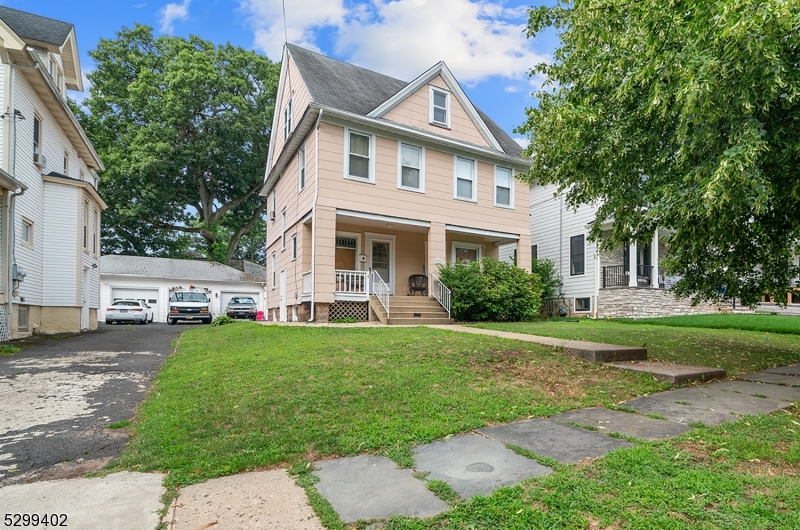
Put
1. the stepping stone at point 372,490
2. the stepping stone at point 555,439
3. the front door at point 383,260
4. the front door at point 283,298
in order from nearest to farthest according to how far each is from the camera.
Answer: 1. the stepping stone at point 372,490
2. the stepping stone at point 555,439
3. the front door at point 383,260
4. the front door at point 283,298

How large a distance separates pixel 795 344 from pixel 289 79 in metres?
16.2

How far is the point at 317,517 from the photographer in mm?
2158

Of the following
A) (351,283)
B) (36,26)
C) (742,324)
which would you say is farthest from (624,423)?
(36,26)

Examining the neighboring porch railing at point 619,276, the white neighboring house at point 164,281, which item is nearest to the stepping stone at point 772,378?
the neighboring porch railing at point 619,276

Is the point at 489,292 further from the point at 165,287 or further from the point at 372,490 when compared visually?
the point at 165,287

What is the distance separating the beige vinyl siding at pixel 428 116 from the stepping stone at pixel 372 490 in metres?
12.5

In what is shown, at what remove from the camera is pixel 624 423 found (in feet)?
11.5

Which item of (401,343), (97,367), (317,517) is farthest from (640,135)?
(97,367)

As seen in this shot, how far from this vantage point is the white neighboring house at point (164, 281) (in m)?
28.9

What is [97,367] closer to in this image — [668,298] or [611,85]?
[611,85]

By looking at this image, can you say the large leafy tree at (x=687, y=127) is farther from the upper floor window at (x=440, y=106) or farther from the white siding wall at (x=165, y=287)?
the white siding wall at (x=165, y=287)

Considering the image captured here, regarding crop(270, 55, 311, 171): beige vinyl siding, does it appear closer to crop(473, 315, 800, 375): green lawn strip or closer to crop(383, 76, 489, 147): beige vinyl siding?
crop(383, 76, 489, 147): beige vinyl siding

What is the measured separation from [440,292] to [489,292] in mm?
1490

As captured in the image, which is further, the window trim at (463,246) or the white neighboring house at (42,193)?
the window trim at (463,246)
